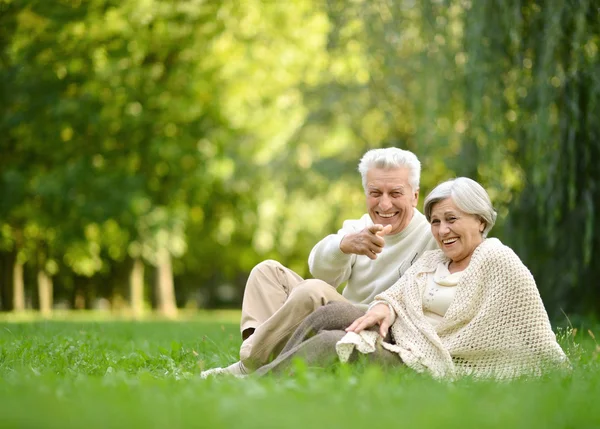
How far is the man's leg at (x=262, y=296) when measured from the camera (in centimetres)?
507

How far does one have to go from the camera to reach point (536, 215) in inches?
390

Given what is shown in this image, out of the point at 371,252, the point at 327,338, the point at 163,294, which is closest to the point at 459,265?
the point at 371,252

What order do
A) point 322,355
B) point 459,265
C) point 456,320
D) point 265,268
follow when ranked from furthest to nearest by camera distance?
point 265,268 → point 459,265 → point 456,320 → point 322,355

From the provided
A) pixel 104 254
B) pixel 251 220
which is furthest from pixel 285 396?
pixel 104 254

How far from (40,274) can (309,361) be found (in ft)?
60.7

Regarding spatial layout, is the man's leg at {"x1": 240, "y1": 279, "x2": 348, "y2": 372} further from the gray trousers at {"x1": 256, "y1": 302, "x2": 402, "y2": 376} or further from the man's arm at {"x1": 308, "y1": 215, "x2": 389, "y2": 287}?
the man's arm at {"x1": 308, "y1": 215, "x2": 389, "y2": 287}

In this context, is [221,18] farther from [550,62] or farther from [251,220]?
[550,62]

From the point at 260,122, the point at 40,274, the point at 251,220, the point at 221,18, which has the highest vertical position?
the point at 221,18

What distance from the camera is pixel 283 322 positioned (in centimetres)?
469

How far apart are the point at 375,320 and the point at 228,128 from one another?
43.9 feet

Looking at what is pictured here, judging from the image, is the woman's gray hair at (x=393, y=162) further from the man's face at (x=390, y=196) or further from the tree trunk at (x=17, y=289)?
the tree trunk at (x=17, y=289)

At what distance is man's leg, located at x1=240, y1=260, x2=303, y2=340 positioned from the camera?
507 centimetres

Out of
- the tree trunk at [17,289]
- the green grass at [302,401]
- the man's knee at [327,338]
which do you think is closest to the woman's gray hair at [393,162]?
the man's knee at [327,338]

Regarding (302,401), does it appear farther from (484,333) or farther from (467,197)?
(467,197)
